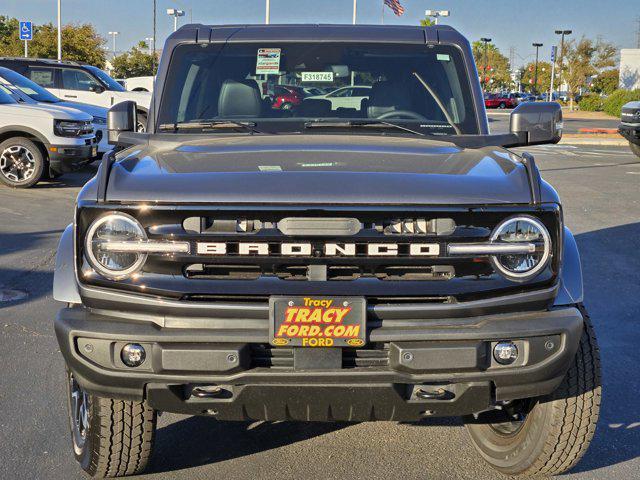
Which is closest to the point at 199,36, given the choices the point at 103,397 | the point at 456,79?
the point at 456,79

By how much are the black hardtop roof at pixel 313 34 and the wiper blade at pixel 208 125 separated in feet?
1.88

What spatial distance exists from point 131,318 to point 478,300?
1.23 m

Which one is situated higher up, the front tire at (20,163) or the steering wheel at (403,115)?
the steering wheel at (403,115)

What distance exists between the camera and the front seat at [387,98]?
477 cm

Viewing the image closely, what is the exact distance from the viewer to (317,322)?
121 inches

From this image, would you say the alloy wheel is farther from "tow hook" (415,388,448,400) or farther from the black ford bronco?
"tow hook" (415,388,448,400)

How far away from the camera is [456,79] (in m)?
4.89

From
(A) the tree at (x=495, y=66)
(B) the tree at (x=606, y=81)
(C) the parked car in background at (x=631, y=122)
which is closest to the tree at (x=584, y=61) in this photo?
(B) the tree at (x=606, y=81)

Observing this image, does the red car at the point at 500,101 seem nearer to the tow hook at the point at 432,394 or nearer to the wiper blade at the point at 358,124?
the wiper blade at the point at 358,124

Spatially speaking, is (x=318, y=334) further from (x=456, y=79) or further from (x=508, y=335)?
(x=456, y=79)

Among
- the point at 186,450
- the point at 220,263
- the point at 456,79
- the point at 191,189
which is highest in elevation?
the point at 456,79

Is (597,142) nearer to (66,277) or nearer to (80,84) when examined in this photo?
(80,84)

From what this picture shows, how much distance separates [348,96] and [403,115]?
319mm

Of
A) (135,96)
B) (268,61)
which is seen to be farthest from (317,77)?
(135,96)
